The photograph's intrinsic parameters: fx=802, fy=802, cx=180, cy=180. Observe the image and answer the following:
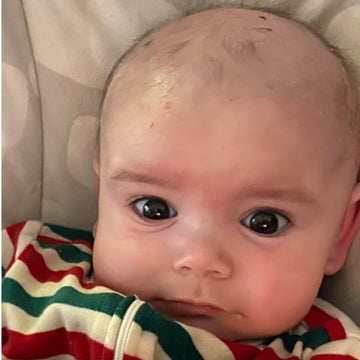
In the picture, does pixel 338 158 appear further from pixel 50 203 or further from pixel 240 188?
pixel 50 203

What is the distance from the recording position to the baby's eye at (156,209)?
1.00 metres

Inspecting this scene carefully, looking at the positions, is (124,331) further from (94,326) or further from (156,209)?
(156,209)

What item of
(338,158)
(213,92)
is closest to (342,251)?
(338,158)

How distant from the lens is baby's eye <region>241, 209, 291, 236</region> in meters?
0.99

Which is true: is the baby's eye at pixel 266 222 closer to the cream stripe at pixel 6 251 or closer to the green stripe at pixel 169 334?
the green stripe at pixel 169 334

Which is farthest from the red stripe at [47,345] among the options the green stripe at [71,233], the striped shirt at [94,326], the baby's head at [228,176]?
the green stripe at [71,233]

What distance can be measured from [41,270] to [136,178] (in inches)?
7.3

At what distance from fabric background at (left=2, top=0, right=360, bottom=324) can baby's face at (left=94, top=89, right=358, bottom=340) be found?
0.18 metres

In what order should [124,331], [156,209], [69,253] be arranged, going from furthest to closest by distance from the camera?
[69,253], [156,209], [124,331]

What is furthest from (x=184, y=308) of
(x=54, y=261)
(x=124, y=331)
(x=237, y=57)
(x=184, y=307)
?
(x=237, y=57)

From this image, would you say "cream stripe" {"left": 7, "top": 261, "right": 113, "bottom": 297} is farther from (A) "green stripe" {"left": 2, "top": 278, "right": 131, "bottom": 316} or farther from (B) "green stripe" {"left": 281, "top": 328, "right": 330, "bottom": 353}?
(B) "green stripe" {"left": 281, "top": 328, "right": 330, "bottom": 353}

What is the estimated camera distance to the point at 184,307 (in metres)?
0.98

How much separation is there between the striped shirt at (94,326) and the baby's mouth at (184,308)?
0.03 m

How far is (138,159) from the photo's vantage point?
38.9 inches
